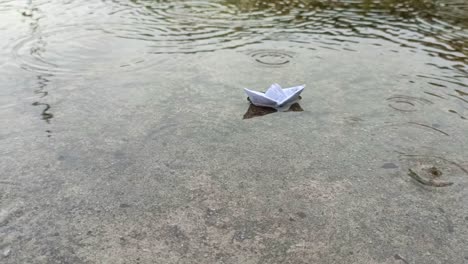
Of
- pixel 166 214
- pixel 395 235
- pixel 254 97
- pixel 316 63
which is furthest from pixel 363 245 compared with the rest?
pixel 316 63

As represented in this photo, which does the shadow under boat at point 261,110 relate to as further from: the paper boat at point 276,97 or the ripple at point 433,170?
the ripple at point 433,170

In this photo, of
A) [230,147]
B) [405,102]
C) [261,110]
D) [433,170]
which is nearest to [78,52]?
[261,110]

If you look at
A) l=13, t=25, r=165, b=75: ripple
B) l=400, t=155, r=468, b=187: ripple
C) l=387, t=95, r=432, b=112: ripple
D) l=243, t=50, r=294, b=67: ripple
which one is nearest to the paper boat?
l=387, t=95, r=432, b=112: ripple

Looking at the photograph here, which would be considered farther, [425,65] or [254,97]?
[425,65]

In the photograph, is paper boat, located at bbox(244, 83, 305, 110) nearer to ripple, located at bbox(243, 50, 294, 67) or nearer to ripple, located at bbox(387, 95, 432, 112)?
ripple, located at bbox(387, 95, 432, 112)

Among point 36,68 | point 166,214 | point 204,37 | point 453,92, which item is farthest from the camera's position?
point 204,37

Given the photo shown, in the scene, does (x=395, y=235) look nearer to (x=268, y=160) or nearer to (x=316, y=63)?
(x=268, y=160)

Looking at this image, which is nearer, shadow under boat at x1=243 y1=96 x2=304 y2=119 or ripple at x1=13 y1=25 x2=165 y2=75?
shadow under boat at x1=243 y1=96 x2=304 y2=119
